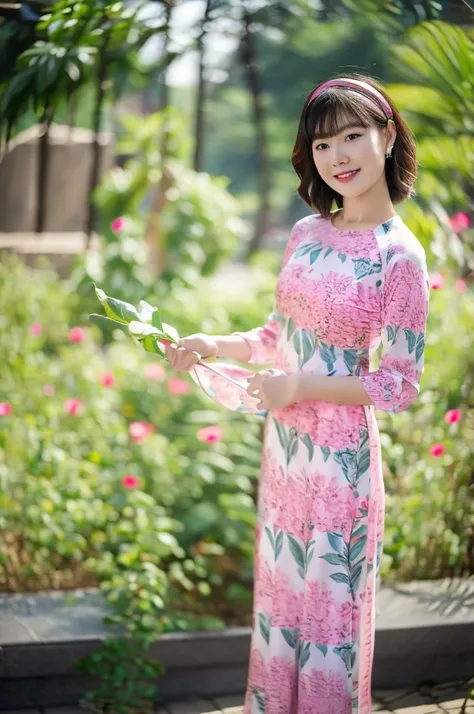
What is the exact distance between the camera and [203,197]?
6008 mm

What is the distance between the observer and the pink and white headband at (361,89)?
229cm

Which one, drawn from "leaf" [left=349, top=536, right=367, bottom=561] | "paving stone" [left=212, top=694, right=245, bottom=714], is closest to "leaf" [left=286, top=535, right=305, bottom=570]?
"leaf" [left=349, top=536, right=367, bottom=561]

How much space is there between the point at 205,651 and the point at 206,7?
6.74 ft

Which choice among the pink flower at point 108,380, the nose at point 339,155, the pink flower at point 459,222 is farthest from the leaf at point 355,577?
the pink flower at point 459,222

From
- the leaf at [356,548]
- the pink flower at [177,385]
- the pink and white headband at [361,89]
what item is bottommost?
the pink flower at [177,385]

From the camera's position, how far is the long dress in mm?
2262

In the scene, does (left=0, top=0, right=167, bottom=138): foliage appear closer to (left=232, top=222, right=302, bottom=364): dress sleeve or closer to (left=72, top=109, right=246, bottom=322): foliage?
(left=232, top=222, right=302, bottom=364): dress sleeve

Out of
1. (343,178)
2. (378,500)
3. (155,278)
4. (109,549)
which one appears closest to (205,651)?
(109,549)

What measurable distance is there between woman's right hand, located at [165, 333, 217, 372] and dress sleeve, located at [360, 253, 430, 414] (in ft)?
1.38

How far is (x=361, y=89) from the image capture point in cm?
229

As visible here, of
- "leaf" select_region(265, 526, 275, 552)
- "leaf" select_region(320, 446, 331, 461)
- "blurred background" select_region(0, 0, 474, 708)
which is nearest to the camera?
"leaf" select_region(320, 446, 331, 461)

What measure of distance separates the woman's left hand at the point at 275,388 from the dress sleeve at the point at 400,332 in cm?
16

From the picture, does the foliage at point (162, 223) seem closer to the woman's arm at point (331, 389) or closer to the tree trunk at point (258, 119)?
the tree trunk at point (258, 119)

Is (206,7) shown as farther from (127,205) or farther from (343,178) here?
(127,205)
